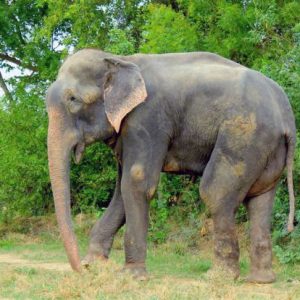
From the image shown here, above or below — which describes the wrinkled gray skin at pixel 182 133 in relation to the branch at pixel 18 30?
below

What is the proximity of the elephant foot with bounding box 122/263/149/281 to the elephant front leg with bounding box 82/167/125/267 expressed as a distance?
68 centimetres

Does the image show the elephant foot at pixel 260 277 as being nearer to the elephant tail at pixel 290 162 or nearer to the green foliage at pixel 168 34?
the elephant tail at pixel 290 162

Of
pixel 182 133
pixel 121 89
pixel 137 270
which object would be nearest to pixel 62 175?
pixel 121 89

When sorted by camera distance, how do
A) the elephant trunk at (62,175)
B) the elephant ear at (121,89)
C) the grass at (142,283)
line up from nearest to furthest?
the grass at (142,283) → the elephant trunk at (62,175) → the elephant ear at (121,89)

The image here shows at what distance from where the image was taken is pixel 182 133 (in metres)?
8.21

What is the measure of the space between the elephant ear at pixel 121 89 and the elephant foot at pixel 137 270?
1.42 meters

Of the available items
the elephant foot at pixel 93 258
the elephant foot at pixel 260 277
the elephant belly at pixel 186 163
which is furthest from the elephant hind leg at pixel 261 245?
the elephant foot at pixel 93 258

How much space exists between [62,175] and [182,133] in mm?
1411

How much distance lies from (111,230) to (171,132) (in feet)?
4.67

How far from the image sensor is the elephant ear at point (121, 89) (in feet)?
25.8

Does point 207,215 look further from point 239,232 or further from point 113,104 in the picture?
point 113,104

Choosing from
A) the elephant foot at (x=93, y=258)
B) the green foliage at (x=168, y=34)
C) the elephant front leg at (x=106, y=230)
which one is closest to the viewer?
the elephant foot at (x=93, y=258)

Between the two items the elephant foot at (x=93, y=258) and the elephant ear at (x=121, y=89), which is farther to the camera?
the elephant foot at (x=93, y=258)

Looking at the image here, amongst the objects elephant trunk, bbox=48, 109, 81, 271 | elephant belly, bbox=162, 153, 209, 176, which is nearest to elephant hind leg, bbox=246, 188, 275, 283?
elephant belly, bbox=162, 153, 209, 176
